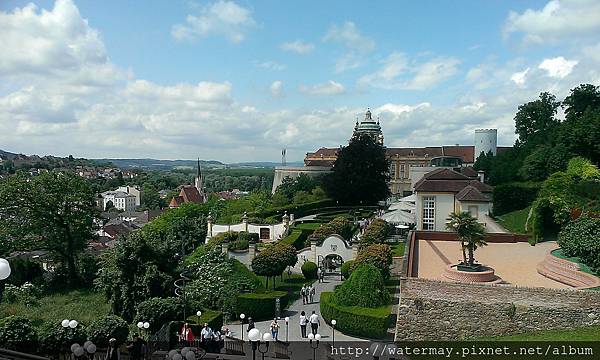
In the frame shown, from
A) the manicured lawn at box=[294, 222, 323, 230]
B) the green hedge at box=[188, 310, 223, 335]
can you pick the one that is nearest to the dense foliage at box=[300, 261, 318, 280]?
the green hedge at box=[188, 310, 223, 335]

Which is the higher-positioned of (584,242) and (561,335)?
(584,242)

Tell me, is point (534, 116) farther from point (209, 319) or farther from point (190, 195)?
point (190, 195)

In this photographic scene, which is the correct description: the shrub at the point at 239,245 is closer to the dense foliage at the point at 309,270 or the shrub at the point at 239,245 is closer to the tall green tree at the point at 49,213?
the dense foliage at the point at 309,270

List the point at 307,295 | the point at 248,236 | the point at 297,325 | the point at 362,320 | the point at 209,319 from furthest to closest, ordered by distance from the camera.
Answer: the point at 248,236
the point at 307,295
the point at 297,325
the point at 209,319
the point at 362,320

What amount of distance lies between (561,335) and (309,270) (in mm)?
14720

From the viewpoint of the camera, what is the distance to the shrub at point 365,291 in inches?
672

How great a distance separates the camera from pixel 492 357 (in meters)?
11.5

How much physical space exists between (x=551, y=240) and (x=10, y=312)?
25.7 meters

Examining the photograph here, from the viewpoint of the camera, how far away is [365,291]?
56.3 ft

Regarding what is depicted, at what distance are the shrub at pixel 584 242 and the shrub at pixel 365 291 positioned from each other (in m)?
6.36

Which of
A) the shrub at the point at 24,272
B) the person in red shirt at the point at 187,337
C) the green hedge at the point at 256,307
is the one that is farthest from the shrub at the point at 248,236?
the person in red shirt at the point at 187,337

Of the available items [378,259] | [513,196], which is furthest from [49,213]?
[513,196]

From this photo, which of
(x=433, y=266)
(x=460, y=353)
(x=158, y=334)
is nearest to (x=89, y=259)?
(x=158, y=334)

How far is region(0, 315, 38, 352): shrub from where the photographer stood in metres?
14.2
